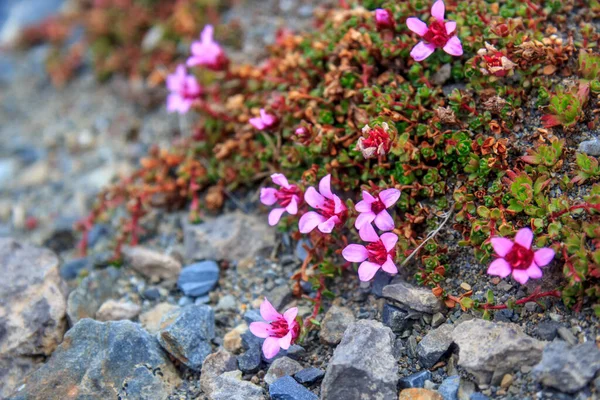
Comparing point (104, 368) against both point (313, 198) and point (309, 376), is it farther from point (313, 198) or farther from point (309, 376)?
point (313, 198)

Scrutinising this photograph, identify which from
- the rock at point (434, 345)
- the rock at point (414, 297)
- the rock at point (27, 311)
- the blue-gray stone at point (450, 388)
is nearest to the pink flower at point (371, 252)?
the rock at point (414, 297)

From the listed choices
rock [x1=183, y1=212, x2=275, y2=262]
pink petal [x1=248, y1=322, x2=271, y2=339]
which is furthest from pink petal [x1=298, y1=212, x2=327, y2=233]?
rock [x1=183, y1=212, x2=275, y2=262]

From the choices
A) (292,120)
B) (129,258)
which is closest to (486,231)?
(292,120)

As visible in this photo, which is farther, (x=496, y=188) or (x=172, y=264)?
(x=172, y=264)

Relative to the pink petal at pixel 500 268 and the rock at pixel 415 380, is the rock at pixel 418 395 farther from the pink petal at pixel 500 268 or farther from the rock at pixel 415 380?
the pink petal at pixel 500 268

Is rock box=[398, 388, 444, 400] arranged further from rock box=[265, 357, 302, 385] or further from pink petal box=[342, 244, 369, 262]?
pink petal box=[342, 244, 369, 262]

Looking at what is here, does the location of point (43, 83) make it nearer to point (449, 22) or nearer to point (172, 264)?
point (172, 264)

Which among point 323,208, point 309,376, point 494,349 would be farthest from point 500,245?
point 309,376
